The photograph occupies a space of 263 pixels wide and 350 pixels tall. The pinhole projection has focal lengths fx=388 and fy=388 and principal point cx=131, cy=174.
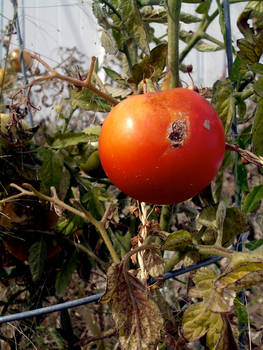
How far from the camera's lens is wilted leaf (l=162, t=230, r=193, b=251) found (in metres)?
0.45

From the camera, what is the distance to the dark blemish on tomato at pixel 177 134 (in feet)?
1.28

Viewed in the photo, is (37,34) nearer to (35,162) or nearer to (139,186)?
(35,162)

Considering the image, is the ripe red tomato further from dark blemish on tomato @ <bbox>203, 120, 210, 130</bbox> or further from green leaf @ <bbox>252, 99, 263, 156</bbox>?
green leaf @ <bbox>252, 99, 263, 156</bbox>

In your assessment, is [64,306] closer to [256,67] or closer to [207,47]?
[256,67]

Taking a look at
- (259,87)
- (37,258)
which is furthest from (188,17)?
(37,258)

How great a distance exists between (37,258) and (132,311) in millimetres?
347

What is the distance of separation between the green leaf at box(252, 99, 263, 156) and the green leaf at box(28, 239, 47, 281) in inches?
17.0

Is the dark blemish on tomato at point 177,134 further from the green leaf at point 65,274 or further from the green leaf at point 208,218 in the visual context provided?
the green leaf at point 65,274

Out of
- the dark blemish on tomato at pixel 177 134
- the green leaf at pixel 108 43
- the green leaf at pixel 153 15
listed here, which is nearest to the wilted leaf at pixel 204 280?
the dark blemish on tomato at pixel 177 134

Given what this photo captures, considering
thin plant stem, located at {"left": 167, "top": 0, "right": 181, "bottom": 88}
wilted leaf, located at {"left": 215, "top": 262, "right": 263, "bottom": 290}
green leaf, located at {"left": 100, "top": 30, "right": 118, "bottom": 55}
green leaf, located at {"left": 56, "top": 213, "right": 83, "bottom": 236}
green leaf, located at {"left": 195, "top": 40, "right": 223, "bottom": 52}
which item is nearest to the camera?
wilted leaf, located at {"left": 215, "top": 262, "right": 263, "bottom": 290}

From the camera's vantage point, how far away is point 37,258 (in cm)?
73

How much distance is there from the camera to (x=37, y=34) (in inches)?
36.4

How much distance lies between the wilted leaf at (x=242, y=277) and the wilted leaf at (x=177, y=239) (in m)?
0.06

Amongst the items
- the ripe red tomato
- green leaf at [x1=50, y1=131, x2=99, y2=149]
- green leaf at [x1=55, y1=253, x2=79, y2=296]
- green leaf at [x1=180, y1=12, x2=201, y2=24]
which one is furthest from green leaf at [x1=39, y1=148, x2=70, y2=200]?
green leaf at [x1=180, y1=12, x2=201, y2=24]
